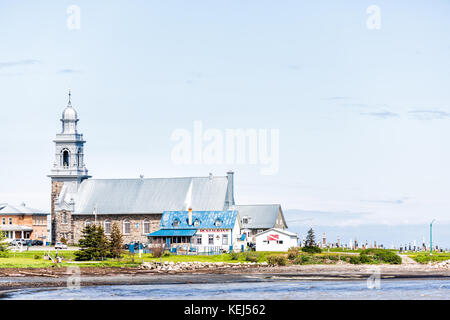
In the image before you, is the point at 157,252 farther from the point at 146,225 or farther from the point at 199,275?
the point at 146,225

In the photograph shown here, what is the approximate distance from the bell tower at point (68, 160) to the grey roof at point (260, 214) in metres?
20.5

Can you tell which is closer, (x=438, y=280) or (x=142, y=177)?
(x=438, y=280)

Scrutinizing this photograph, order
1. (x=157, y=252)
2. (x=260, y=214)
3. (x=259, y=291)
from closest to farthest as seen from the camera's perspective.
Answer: (x=259, y=291)
(x=157, y=252)
(x=260, y=214)

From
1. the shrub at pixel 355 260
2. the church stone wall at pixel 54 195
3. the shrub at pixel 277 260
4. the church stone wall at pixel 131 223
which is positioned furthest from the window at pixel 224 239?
the church stone wall at pixel 54 195

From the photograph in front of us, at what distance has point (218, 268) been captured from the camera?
71.6 metres

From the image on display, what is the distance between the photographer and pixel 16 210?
119m

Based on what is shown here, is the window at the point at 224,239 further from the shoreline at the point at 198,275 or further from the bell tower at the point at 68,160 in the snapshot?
the bell tower at the point at 68,160

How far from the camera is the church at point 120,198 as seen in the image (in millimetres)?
101625

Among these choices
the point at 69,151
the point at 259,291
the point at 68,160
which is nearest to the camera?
the point at 259,291

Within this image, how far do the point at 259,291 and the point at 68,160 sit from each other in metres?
62.0

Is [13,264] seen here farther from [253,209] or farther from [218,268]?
[253,209]

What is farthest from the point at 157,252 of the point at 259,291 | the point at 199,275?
Result: the point at 259,291
